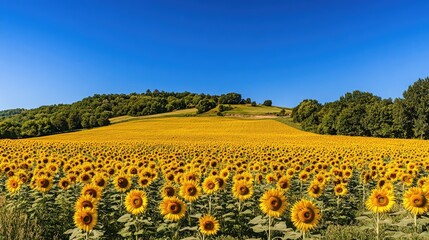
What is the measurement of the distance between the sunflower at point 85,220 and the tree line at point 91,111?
73432 millimetres

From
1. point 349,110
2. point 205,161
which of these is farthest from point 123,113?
point 205,161

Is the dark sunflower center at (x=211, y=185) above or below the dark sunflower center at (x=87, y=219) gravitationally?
above

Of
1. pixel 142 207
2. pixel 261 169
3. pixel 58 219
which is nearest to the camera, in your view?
pixel 142 207

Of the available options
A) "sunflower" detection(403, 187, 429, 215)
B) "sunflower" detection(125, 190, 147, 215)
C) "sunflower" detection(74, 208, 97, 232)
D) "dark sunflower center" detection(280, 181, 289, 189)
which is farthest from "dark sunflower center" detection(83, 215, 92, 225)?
"sunflower" detection(403, 187, 429, 215)

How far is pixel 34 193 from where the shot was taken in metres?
9.42

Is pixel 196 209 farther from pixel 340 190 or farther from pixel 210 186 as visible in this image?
pixel 340 190

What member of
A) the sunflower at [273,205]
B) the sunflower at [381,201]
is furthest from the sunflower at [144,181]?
the sunflower at [381,201]

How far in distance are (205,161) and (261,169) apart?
2346 millimetres

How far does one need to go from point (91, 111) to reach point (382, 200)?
104594 millimetres

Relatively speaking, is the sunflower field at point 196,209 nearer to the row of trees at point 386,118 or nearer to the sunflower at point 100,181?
the sunflower at point 100,181

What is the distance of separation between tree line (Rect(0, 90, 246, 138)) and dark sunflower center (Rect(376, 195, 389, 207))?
249 ft

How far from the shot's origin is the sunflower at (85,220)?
6332 mm

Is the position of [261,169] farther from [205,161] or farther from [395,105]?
[395,105]

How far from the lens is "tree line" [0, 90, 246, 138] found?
79938mm
